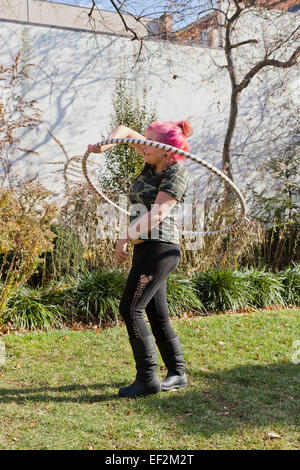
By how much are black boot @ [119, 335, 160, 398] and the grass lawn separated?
2.4 inches

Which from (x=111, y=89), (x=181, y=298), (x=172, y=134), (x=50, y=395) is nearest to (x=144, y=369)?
(x=50, y=395)

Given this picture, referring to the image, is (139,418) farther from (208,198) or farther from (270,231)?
(270,231)

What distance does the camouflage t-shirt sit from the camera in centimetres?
288

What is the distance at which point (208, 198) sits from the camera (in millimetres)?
6887

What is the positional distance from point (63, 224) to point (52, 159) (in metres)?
4.03

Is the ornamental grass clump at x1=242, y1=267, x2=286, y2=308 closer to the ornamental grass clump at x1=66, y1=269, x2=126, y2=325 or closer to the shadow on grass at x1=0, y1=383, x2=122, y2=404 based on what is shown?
the ornamental grass clump at x1=66, y1=269, x2=126, y2=325

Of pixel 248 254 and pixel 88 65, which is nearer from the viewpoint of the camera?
pixel 248 254

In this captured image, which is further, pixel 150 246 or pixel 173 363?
pixel 173 363

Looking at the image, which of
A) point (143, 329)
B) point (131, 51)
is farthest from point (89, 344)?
point (131, 51)

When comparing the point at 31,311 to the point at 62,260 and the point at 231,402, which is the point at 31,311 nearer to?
the point at 62,260

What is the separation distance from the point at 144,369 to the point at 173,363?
0.30m

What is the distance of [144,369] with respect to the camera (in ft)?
10.1

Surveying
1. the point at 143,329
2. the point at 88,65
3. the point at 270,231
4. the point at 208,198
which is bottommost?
the point at 143,329
